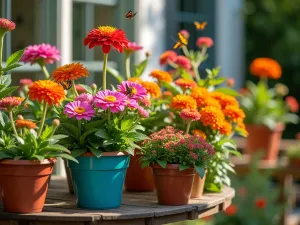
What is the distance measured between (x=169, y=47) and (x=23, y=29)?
153 cm

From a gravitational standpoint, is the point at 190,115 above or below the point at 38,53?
below

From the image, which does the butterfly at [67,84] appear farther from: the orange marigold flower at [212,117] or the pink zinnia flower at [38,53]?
the orange marigold flower at [212,117]

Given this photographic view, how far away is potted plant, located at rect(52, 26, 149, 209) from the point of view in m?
2.71

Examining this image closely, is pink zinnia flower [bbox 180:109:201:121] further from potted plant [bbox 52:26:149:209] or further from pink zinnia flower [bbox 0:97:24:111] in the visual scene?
pink zinnia flower [bbox 0:97:24:111]

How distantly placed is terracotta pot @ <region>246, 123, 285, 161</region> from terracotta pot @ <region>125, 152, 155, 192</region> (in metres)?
2.07

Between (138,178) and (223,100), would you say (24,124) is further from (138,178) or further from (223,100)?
(223,100)

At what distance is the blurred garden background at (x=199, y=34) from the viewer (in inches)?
160

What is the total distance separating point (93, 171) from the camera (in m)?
2.75

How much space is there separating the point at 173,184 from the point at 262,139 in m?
2.41

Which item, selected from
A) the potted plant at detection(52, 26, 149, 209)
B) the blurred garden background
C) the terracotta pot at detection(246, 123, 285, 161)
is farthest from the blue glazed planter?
the terracotta pot at detection(246, 123, 285, 161)

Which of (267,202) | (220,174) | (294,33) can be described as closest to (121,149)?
(220,174)

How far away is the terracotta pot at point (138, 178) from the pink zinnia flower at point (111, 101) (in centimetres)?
52

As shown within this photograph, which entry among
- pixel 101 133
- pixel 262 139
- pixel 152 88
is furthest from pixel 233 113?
pixel 262 139

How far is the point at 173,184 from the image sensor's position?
2.87 m
